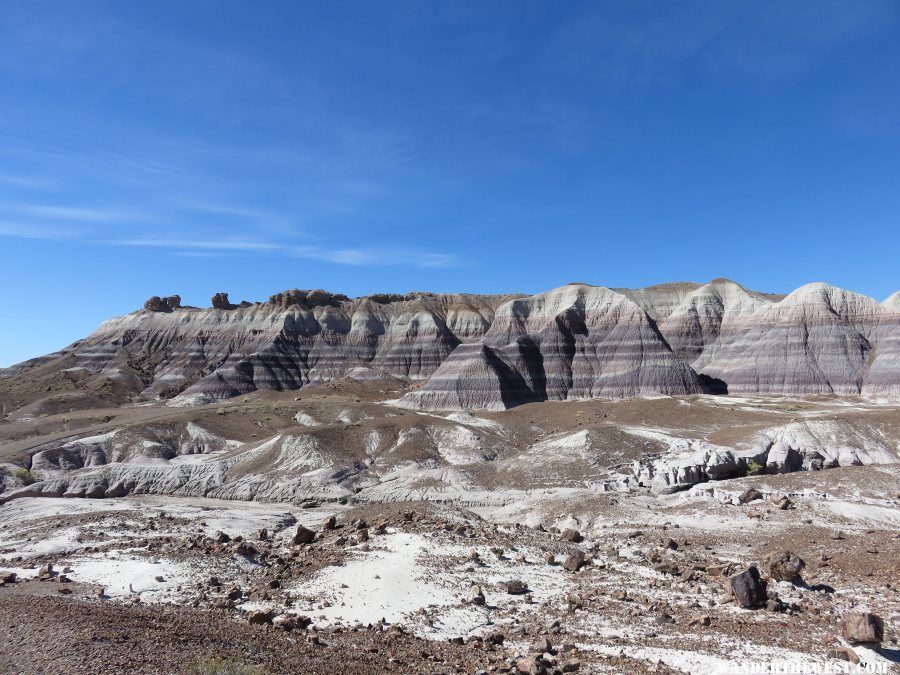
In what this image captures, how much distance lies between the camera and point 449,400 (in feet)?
256

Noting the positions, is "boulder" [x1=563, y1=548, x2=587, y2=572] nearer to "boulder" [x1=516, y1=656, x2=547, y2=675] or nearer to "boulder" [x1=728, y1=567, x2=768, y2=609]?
"boulder" [x1=728, y1=567, x2=768, y2=609]

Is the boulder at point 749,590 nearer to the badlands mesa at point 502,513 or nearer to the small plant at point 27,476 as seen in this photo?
the badlands mesa at point 502,513

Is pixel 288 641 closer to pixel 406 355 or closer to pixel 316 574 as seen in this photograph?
pixel 316 574

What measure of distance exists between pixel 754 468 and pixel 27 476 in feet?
178

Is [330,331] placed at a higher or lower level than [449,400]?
higher

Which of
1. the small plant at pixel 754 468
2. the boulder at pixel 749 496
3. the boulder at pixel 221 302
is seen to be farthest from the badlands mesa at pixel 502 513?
the boulder at pixel 221 302

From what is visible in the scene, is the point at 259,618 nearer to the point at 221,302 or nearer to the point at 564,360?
the point at 564,360

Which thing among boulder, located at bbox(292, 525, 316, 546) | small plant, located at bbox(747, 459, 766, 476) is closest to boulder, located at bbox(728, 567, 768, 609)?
boulder, located at bbox(292, 525, 316, 546)

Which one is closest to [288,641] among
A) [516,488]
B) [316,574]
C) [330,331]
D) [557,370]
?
[316,574]

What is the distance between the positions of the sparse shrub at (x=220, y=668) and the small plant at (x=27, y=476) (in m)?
44.7

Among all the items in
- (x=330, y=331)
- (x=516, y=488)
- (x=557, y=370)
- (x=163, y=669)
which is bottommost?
(x=516, y=488)

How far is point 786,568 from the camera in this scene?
1520 cm

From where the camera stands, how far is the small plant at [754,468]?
115ft

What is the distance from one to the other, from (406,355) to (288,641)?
103m
